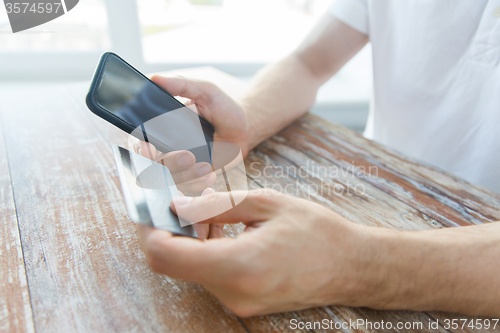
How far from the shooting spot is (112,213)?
1.52 ft

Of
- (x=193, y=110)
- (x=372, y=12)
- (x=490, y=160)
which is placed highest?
(x=372, y=12)

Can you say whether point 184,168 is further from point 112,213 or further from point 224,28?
point 224,28

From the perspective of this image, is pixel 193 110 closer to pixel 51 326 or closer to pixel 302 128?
pixel 302 128

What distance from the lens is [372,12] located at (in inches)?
30.8

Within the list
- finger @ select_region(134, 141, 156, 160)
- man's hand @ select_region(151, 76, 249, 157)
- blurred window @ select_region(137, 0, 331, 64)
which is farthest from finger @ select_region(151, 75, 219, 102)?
blurred window @ select_region(137, 0, 331, 64)

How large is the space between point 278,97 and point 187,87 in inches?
10.0

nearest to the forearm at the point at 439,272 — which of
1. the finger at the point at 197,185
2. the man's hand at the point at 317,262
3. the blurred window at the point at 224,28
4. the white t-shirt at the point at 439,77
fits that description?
the man's hand at the point at 317,262

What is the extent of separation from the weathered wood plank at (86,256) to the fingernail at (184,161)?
11 centimetres

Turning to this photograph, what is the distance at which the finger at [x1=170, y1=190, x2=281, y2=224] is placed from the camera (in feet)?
1.08

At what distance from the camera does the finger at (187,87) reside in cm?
55

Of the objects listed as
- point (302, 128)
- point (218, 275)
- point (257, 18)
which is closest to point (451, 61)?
point (302, 128)

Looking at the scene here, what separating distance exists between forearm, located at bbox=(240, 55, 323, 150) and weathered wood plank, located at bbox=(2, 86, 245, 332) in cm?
30

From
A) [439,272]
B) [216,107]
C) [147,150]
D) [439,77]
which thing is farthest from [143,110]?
[439,77]

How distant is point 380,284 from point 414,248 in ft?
0.21
